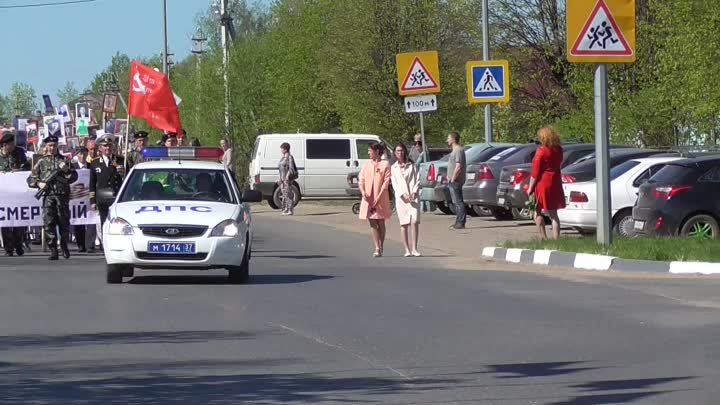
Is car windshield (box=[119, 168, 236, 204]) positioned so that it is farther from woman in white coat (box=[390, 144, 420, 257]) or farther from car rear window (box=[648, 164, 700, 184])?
car rear window (box=[648, 164, 700, 184])

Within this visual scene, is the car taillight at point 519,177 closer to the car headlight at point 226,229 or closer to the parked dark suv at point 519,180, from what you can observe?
the parked dark suv at point 519,180

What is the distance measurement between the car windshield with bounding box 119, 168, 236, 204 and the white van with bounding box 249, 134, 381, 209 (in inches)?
991

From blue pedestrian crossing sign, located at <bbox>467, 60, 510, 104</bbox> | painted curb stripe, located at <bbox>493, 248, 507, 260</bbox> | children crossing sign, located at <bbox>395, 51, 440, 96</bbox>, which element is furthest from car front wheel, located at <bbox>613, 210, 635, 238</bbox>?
blue pedestrian crossing sign, located at <bbox>467, 60, 510, 104</bbox>

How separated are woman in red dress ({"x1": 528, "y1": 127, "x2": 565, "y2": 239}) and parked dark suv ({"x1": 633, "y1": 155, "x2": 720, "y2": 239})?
3.95 feet

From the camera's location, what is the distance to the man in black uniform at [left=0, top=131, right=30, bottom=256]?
985 inches

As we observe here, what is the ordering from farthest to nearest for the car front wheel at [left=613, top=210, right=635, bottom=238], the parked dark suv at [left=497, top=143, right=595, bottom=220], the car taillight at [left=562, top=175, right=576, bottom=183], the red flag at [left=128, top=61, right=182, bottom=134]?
the red flag at [left=128, top=61, right=182, bottom=134]
the parked dark suv at [left=497, top=143, right=595, bottom=220]
the car taillight at [left=562, top=175, right=576, bottom=183]
the car front wheel at [left=613, top=210, right=635, bottom=238]

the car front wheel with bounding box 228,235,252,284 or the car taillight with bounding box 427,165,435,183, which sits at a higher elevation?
the car taillight with bounding box 427,165,435,183

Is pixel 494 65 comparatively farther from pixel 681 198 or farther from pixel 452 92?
pixel 452 92

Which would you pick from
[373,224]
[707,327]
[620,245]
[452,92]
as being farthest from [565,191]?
[452,92]

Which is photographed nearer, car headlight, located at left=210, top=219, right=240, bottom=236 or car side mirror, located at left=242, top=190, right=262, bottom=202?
car headlight, located at left=210, top=219, right=240, bottom=236

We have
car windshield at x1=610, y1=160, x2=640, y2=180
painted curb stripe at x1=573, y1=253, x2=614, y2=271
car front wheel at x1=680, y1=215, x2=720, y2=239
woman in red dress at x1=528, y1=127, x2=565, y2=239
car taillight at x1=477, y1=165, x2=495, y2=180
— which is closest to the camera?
painted curb stripe at x1=573, y1=253, x2=614, y2=271

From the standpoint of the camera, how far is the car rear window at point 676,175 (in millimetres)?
22453

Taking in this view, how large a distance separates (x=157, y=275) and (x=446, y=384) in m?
10.1

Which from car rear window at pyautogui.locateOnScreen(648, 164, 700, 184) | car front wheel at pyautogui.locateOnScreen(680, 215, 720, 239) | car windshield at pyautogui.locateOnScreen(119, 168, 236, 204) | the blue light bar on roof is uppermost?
the blue light bar on roof
